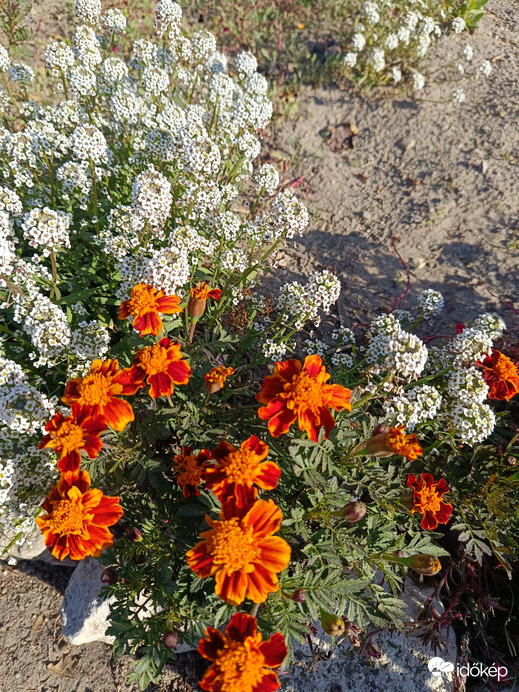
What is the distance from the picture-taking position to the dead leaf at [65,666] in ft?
10.1

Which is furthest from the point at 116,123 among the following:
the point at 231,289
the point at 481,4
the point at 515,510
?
the point at 481,4

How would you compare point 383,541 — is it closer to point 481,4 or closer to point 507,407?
point 507,407

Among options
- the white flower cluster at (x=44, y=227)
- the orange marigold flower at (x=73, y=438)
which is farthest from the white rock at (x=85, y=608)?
the white flower cluster at (x=44, y=227)

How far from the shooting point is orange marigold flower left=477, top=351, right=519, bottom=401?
295cm

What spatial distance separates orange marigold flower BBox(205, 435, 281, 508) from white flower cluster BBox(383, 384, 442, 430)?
1021 mm

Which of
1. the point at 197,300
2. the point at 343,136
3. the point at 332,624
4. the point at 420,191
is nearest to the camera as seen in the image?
the point at 332,624

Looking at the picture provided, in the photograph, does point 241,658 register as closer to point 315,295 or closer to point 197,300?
point 197,300

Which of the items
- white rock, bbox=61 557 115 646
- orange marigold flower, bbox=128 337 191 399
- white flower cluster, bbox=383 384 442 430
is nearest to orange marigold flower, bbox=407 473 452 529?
white flower cluster, bbox=383 384 442 430

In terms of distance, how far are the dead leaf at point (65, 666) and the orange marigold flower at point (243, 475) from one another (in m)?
2.12

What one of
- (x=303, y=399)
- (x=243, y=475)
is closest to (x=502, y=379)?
(x=303, y=399)

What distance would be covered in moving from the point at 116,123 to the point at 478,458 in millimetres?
3876

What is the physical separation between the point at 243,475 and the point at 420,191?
4921 millimetres

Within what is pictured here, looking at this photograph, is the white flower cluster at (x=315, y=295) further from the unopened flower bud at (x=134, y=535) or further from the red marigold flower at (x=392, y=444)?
the unopened flower bud at (x=134, y=535)

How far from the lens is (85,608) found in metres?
3.08
